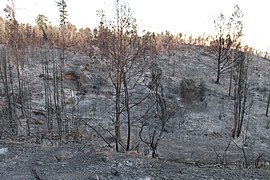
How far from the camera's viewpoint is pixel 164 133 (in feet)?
50.1

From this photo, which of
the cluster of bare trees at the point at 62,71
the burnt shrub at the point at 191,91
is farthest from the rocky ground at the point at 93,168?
the burnt shrub at the point at 191,91

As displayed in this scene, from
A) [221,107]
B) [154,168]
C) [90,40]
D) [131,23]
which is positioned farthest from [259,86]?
[154,168]

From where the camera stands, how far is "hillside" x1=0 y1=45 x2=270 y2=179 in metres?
5.41

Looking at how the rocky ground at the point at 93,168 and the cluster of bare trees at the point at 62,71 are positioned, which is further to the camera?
the cluster of bare trees at the point at 62,71

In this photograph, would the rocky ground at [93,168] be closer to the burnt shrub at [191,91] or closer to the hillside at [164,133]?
the hillside at [164,133]

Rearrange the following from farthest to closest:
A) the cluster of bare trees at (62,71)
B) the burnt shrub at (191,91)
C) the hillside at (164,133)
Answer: the burnt shrub at (191,91) → the cluster of bare trees at (62,71) → the hillside at (164,133)

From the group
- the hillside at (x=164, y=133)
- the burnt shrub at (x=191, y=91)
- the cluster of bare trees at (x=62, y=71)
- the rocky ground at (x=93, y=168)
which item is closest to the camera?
the rocky ground at (x=93, y=168)

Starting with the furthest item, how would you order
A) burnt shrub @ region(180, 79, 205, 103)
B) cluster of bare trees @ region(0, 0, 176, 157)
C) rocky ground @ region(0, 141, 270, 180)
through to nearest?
1. burnt shrub @ region(180, 79, 205, 103)
2. cluster of bare trees @ region(0, 0, 176, 157)
3. rocky ground @ region(0, 141, 270, 180)

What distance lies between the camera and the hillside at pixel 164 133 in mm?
5410

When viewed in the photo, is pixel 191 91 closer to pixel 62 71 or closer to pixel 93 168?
pixel 62 71

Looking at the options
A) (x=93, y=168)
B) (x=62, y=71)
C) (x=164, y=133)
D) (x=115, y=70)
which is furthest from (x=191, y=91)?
(x=93, y=168)

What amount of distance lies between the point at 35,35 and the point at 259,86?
18657 mm

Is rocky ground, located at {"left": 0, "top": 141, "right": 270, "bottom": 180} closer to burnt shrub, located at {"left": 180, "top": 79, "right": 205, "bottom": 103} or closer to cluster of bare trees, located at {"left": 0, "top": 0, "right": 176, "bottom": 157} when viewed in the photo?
cluster of bare trees, located at {"left": 0, "top": 0, "right": 176, "bottom": 157}

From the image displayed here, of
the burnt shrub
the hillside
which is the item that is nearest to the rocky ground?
the hillside
